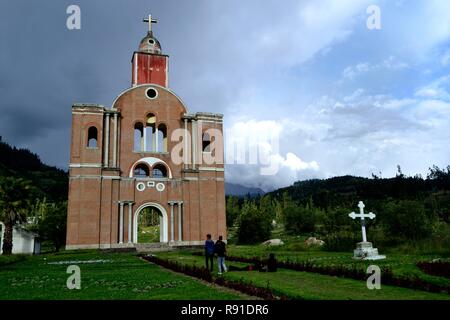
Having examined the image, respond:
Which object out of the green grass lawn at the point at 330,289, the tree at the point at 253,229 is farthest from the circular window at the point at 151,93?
the green grass lawn at the point at 330,289

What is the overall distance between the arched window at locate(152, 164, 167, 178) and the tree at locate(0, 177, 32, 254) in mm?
10467

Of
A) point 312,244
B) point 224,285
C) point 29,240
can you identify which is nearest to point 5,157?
point 29,240

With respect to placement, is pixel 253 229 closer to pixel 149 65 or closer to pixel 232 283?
pixel 149 65

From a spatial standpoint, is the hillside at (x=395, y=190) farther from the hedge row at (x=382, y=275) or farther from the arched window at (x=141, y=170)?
the hedge row at (x=382, y=275)

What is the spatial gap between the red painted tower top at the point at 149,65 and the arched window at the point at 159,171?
883cm

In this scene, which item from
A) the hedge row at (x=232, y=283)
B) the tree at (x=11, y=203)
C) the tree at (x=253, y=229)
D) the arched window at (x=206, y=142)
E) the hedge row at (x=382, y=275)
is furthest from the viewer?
the tree at (x=253, y=229)

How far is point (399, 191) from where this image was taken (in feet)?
290

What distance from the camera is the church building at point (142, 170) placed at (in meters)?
33.2

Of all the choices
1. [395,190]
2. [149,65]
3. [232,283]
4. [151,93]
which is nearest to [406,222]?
[232,283]

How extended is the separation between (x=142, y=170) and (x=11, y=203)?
1116 cm

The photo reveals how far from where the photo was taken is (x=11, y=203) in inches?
1217

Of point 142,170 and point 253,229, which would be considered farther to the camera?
point 253,229

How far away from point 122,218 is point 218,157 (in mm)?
10503

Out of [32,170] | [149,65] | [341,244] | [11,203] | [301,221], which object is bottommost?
[341,244]
